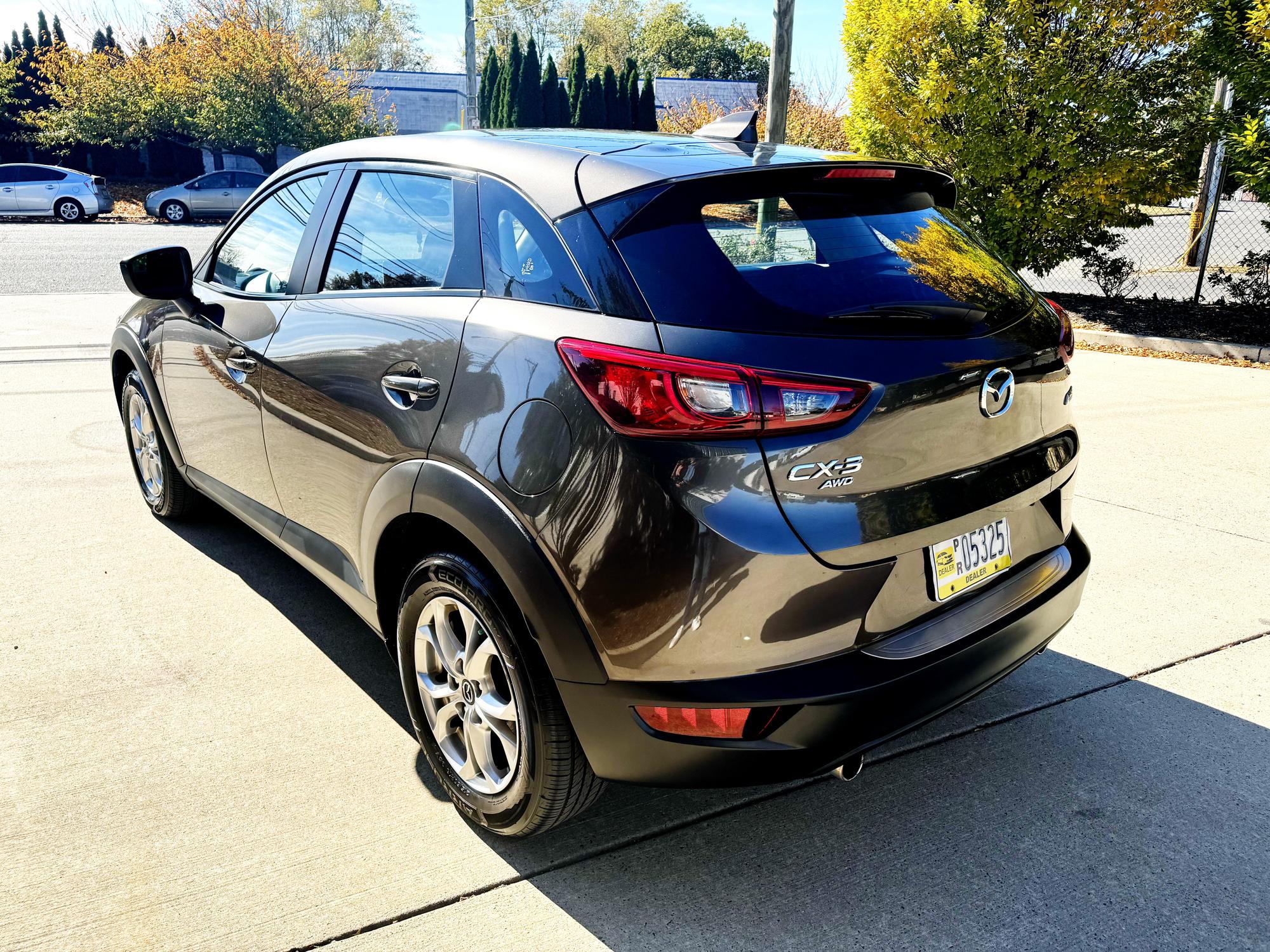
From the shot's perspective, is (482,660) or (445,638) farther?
(445,638)

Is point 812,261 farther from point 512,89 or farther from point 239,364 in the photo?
point 512,89

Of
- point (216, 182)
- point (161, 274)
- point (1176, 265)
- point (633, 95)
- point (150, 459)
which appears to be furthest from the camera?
point (633, 95)

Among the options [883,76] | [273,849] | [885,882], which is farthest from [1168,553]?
[883,76]

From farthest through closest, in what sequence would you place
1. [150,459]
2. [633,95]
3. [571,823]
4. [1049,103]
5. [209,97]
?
[633,95] → [209,97] → [1049,103] → [150,459] → [571,823]

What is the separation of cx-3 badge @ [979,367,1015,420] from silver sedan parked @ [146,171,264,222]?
27.2m

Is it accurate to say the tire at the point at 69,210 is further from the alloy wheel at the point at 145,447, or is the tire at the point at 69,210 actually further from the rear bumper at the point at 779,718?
the rear bumper at the point at 779,718

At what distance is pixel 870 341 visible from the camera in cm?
214

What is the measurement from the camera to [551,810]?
237 centimetres

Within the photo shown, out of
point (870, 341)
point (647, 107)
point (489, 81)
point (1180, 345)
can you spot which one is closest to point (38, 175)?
point (489, 81)

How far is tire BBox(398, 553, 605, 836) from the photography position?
2.30 meters

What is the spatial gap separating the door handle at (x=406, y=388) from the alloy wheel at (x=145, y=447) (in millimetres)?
2459

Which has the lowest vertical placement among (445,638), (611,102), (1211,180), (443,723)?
(443,723)

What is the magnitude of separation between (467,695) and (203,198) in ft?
90.9

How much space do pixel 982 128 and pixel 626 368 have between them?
1093 centimetres
